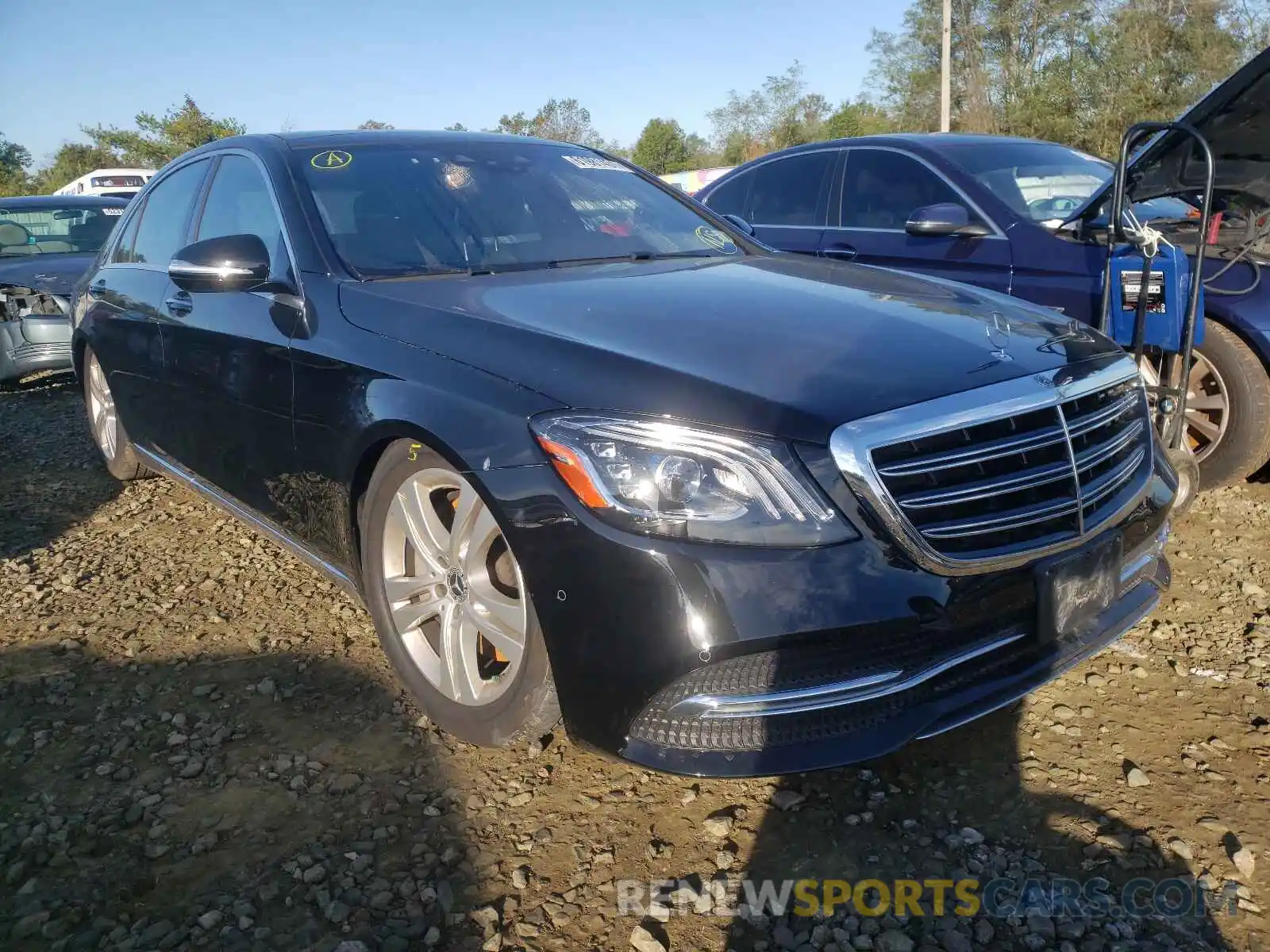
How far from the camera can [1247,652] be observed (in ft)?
9.34

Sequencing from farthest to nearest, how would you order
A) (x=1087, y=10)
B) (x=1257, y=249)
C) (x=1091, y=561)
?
1. (x=1087, y=10)
2. (x=1257, y=249)
3. (x=1091, y=561)

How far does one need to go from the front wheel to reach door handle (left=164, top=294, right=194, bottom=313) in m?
3.77

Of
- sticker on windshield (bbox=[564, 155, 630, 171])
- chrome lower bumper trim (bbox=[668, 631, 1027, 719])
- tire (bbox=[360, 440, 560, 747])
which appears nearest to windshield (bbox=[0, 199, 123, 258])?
sticker on windshield (bbox=[564, 155, 630, 171])

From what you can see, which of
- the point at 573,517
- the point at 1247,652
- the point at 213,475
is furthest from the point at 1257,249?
the point at 213,475

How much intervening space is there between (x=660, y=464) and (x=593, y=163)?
2188 millimetres

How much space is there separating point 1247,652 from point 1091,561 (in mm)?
1130

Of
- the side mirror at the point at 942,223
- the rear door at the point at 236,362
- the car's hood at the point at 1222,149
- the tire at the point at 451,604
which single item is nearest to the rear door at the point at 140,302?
the rear door at the point at 236,362

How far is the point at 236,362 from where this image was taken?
3.08m

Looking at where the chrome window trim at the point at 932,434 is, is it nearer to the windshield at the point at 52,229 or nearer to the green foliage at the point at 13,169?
the windshield at the point at 52,229

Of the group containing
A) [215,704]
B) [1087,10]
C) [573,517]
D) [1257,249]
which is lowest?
[215,704]

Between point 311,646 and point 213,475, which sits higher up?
point 213,475

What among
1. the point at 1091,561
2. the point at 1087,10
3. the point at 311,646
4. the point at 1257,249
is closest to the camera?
the point at 1091,561

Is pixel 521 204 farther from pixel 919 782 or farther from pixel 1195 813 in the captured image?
pixel 1195 813

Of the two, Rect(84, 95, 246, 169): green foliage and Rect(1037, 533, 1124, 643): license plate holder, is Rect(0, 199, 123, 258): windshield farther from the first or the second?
Rect(84, 95, 246, 169): green foliage
